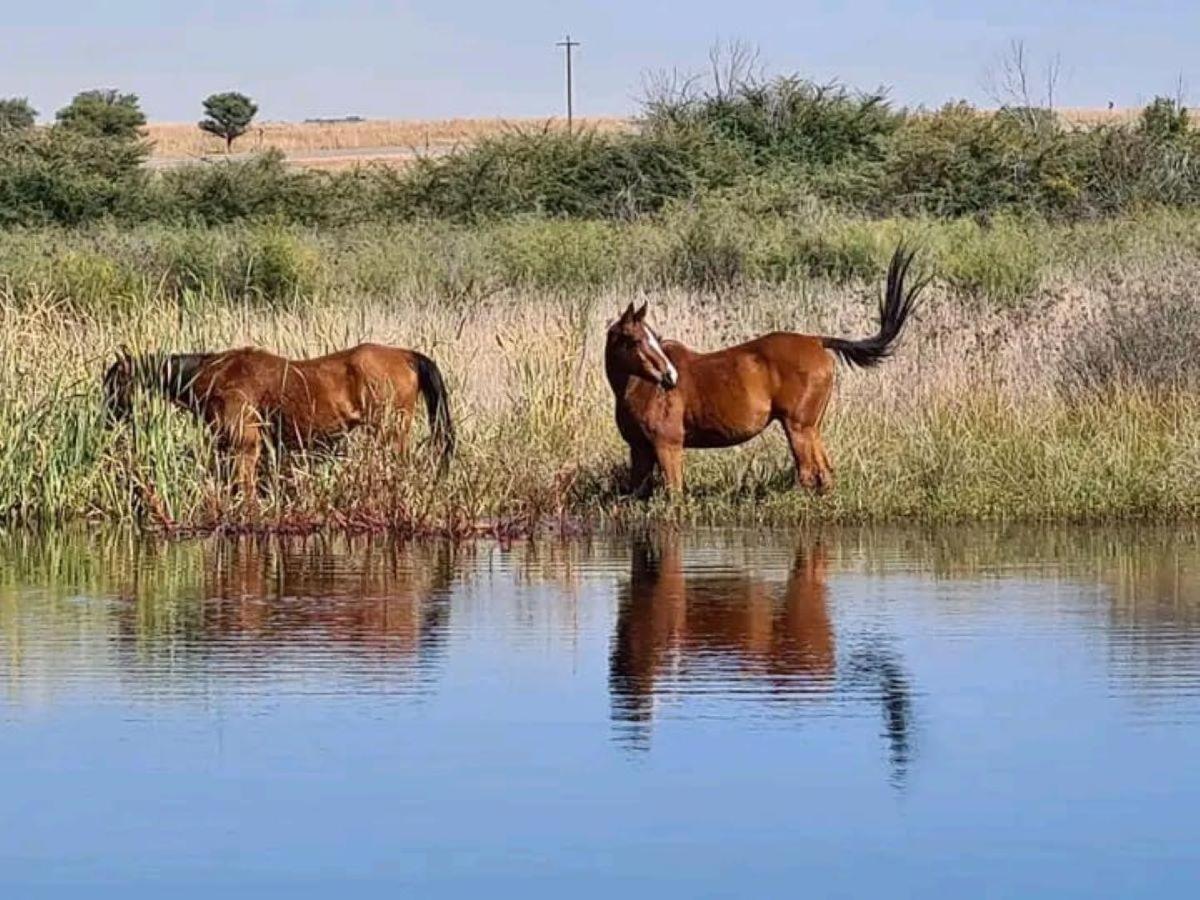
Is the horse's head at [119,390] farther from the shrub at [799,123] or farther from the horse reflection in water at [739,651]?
the shrub at [799,123]

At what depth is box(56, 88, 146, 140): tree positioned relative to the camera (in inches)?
3108

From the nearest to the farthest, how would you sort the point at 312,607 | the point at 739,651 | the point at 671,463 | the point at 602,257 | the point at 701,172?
the point at 739,651, the point at 312,607, the point at 671,463, the point at 602,257, the point at 701,172

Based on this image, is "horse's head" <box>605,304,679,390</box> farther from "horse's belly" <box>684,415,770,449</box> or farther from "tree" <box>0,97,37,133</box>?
"tree" <box>0,97,37,133</box>

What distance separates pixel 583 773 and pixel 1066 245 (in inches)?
901

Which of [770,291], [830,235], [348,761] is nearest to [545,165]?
[830,235]

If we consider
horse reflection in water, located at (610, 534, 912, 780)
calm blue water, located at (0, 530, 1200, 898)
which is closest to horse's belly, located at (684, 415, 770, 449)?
calm blue water, located at (0, 530, 1200, 898)

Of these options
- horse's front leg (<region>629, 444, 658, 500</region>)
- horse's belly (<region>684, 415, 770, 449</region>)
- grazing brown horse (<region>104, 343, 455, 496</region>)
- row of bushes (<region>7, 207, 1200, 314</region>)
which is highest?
row of bushes (<region>7, 207, 1200, 314</region>)

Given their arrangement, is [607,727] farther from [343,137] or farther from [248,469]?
[343,137]

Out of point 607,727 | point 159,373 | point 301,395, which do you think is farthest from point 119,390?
point 607,727

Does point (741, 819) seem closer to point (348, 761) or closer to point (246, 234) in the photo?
point (348, 761)

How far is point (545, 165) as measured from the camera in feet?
147

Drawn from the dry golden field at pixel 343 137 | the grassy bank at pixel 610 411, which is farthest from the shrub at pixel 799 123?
the dry golden field at pixel 343 137

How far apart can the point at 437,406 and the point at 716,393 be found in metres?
1.80

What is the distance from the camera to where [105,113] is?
8194 centimetres
